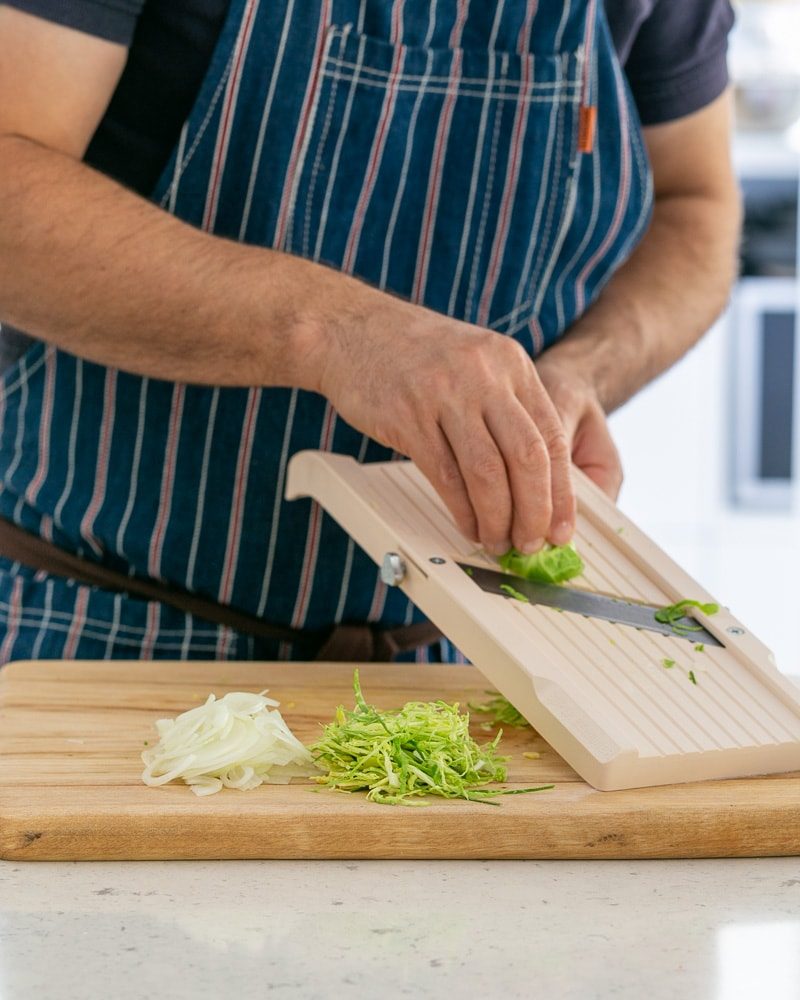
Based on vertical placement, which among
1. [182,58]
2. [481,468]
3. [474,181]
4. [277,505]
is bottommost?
[277,505]

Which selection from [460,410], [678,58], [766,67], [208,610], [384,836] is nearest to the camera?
[384,836]

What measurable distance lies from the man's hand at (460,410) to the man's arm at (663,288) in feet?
0.99

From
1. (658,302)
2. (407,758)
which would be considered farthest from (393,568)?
(658,302)

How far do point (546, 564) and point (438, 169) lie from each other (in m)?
0.43

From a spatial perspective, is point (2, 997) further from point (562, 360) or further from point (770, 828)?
A: point (562, 360)

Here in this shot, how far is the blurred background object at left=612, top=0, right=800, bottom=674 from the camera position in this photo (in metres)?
3.35

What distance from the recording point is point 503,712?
3.63 ft

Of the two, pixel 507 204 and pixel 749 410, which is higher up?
pixel 507 204

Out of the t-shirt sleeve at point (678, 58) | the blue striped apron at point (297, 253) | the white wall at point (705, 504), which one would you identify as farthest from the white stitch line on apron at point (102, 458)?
the white wall at point (705, 504)

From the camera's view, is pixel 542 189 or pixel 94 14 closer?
pixel 94 14

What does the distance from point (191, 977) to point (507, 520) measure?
49 cm

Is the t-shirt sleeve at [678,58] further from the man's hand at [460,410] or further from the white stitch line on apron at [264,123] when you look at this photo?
the man's hand at [460,410]

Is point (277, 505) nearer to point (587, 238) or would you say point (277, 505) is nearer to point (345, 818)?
point (587, 238)

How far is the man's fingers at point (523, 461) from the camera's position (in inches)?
41.8
